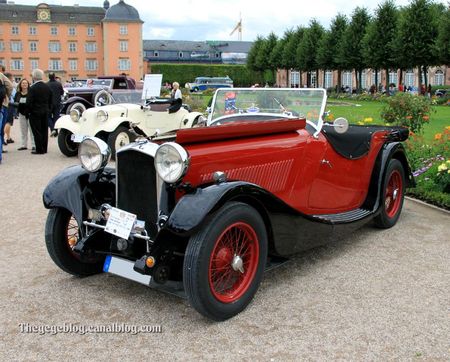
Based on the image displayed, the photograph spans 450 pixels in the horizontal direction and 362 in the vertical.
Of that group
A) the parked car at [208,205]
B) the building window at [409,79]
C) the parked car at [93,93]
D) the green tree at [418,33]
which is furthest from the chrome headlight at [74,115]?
the building window at [409,79]

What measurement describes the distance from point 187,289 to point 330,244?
228 centimetres

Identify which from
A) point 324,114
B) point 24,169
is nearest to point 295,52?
point 24,169

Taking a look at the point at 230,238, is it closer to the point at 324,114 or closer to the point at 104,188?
the point at 104,188

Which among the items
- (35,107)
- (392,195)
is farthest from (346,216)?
(35,107)

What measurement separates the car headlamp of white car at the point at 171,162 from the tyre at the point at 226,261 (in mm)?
358

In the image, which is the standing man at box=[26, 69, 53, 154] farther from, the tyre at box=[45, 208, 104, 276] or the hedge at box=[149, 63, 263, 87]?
the hedge at box=[149, 63, 263, 87]

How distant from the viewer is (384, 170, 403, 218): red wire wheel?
570cm

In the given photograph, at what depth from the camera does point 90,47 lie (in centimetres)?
8069

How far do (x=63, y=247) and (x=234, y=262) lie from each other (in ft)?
4.78

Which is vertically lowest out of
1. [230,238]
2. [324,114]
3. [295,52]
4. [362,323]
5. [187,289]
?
[362,323]

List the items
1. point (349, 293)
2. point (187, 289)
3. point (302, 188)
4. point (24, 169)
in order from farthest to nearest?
1. point (24, 169)
2. point (302, 188)
3. point (349, 293)
4. point (187, 289)

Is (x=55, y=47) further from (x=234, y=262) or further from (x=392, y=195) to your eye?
(x=234, y=262)

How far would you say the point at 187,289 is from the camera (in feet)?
10.3

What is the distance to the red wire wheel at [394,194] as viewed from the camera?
5.70 meters
